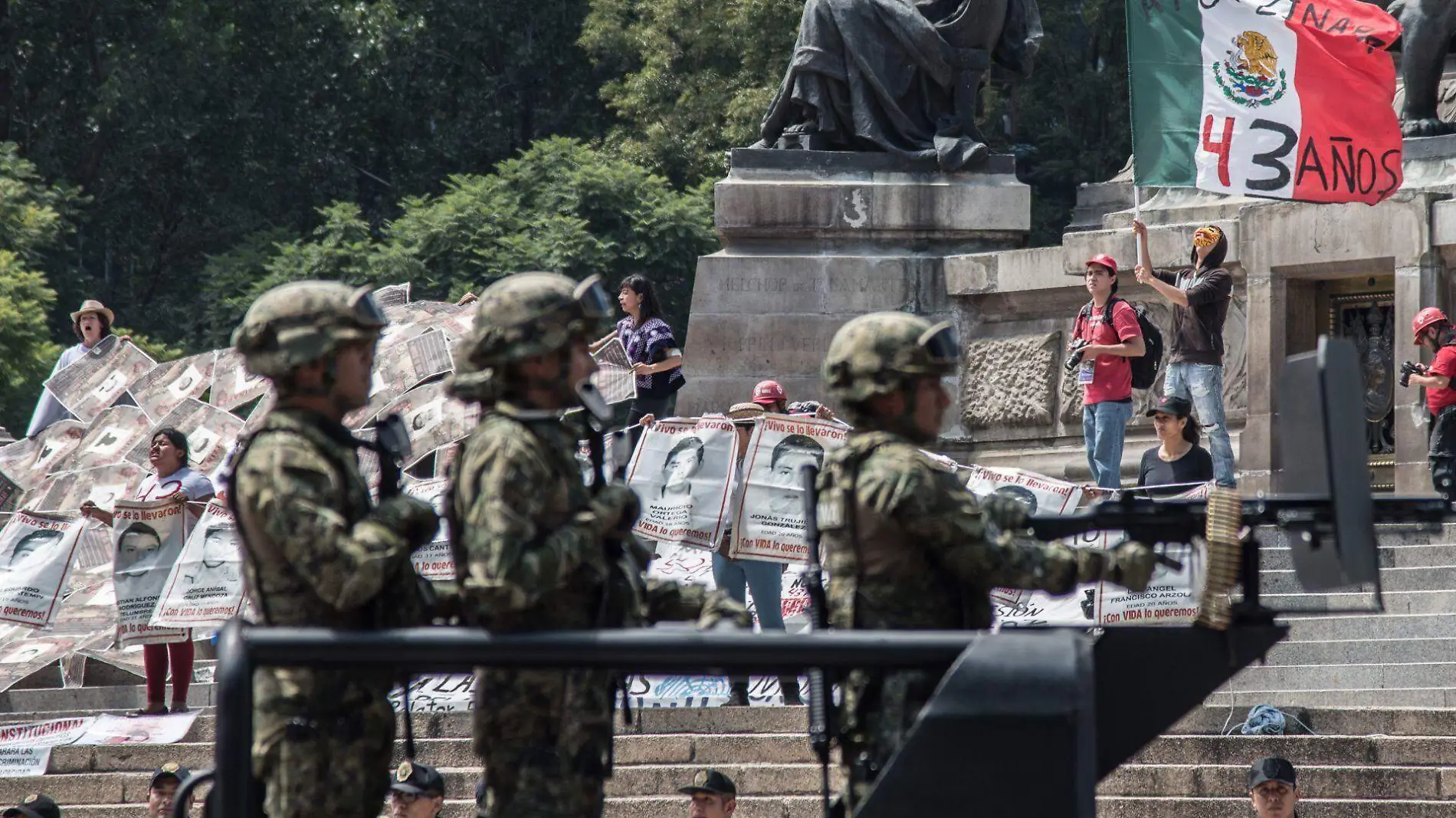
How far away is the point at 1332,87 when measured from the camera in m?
14.6

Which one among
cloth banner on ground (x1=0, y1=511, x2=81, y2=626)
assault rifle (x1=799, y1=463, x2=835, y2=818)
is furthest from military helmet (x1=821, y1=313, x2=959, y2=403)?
cloth banner on ground (x1=0, y1=511, x2=81, y2=626)

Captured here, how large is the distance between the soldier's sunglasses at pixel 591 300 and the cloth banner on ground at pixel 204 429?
10193 mm

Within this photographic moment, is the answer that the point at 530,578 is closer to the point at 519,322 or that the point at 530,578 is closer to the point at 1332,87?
the point at 519,322

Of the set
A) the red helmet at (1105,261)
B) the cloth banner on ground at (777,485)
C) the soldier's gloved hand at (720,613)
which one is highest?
the red helmet at (1105,261)

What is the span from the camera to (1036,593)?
39.6ft

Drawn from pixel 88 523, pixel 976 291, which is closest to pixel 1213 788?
pixel 88 523

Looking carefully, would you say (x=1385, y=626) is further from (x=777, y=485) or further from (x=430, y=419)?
(x=430, y=419)

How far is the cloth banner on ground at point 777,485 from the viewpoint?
40.5ft

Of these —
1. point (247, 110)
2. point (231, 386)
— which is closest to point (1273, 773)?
point (231, 386)

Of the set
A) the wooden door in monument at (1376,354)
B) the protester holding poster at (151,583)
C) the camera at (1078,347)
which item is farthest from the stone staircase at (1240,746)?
the wooden door in monument at (1376,354)

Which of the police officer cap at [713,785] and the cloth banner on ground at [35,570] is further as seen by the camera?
the cloth banner on ground at [35,570]

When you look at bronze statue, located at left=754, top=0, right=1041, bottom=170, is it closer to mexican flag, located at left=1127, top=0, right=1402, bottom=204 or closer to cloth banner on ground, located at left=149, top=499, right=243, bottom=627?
mexican flag, located at left=1127, top=0, right=1402, bottom=204

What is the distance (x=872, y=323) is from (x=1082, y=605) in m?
5.66

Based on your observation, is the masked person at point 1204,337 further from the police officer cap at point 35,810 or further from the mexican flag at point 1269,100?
the police officer cap at point 35,810
